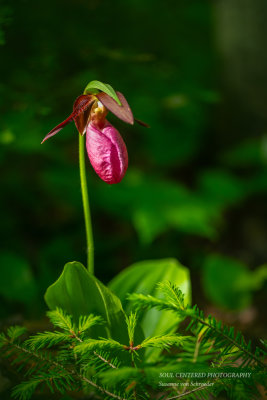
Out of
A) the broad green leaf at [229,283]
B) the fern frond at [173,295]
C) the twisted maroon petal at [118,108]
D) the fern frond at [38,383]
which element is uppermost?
the twisted maroon petal at [118,108]

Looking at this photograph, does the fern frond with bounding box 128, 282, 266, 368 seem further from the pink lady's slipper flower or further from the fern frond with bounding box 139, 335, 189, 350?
the pink lady's slipper flower

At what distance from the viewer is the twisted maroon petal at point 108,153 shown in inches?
32.6

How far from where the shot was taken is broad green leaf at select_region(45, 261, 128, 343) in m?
0.89

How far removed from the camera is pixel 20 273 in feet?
5.09

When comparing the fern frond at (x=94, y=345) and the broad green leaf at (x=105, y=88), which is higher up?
the broad green leaf at (x=105, y=88)

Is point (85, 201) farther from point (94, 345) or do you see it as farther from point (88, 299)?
point (94, 345)

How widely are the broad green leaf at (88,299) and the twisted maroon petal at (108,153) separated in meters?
0.25

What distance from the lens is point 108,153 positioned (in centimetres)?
83

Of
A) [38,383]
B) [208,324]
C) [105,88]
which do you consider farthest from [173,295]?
[105,88]

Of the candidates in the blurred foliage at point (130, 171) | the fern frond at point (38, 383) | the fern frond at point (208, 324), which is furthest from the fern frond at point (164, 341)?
the blurred foliage at point (130, 171)

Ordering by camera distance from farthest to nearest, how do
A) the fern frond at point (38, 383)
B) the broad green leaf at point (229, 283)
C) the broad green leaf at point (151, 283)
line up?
the broad green leaf at point (229, 283) < the broad green leaf at point (151, 283) < the fern frond at point (38, 383)

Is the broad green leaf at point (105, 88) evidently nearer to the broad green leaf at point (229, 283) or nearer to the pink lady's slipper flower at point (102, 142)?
the pink lady's slipper flower at point (102, 142)

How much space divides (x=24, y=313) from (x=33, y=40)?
1240mm

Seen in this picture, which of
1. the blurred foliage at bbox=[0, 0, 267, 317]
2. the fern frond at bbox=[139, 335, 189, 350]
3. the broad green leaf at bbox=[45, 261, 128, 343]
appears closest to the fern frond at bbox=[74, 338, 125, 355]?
the fern frond at bbox=[139, 335, 189, 350]
